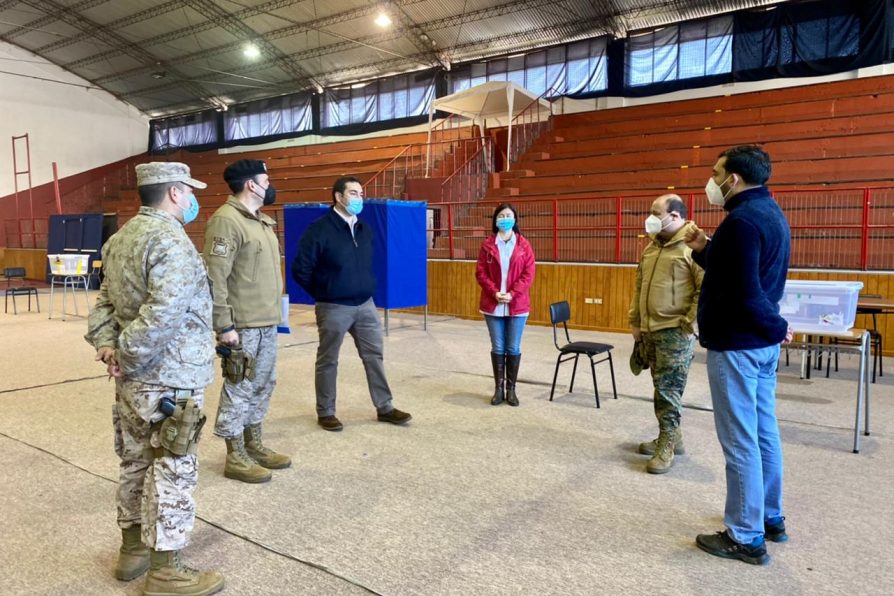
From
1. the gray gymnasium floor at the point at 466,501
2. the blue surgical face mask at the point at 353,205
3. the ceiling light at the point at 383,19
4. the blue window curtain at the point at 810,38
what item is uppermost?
the ceiling light at the point at 383,19

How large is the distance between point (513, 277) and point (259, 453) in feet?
7.53

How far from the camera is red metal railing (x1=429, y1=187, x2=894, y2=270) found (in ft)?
25.5

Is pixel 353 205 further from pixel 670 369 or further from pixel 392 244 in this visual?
pixel 392 244

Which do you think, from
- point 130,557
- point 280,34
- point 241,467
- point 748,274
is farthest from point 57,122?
point 748,274

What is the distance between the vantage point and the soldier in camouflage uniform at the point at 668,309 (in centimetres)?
347

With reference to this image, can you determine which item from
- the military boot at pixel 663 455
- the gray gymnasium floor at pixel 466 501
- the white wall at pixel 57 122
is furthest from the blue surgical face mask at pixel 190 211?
the white wall at pixel 57 122

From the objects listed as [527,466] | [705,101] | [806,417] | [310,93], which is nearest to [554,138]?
[705,101]

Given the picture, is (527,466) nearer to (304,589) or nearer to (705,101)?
(304,589)

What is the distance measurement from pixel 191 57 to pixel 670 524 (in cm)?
2180

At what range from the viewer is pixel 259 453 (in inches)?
141

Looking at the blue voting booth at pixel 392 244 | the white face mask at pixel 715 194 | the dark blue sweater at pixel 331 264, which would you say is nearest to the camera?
the white face mask at pixel 715 194

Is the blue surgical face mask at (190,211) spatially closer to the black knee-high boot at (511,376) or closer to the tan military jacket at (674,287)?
the tan military jacket at (674,287)

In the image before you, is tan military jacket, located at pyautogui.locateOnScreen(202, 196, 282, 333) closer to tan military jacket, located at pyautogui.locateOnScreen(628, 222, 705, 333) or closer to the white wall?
tan military jacket, located at pyautogui.locateOnScreen(628, 222, 705, 333)

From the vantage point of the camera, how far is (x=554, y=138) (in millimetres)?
15094
